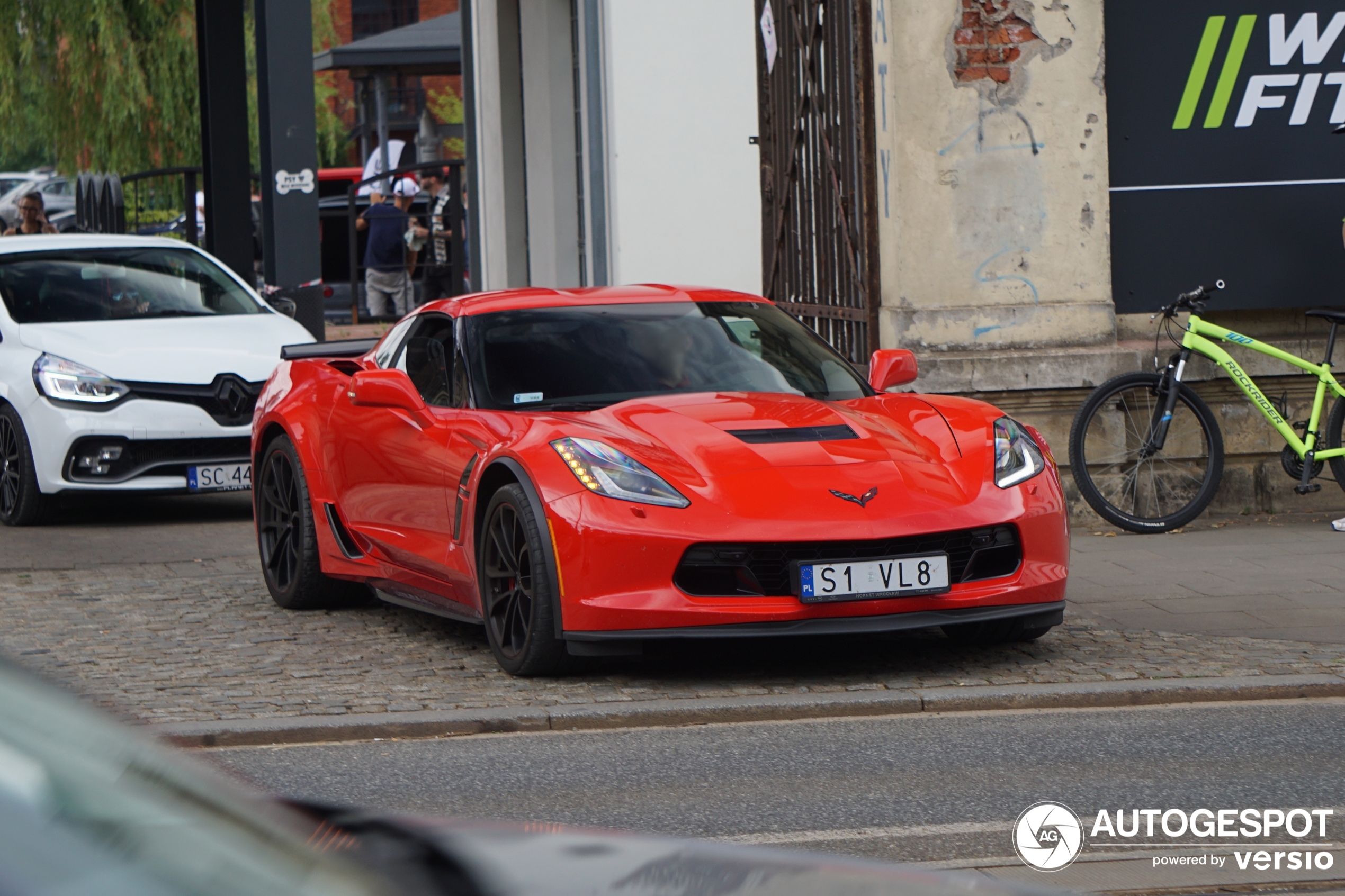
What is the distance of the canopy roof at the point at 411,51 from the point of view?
1150 inches

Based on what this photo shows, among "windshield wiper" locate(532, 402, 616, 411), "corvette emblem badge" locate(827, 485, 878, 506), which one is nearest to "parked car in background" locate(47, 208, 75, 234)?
"windshield wiper" locate(532, 402, 616, 411)

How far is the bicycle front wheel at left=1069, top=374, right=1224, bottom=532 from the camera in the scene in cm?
980

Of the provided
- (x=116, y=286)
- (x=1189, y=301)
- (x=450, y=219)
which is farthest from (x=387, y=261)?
(x=1189, y=301)

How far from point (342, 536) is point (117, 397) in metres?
3.55

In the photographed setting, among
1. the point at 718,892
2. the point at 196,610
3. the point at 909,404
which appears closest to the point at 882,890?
the point at 718,892

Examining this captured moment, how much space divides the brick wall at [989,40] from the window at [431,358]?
3.89 m

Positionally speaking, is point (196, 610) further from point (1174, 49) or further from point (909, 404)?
point (1174, 49)

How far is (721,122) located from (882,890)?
14.4m

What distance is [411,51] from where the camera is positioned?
29.3 meters

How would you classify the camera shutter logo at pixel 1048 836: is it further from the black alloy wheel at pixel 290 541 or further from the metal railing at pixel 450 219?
the metal railing at pixel 450 219

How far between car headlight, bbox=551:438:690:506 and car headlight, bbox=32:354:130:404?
536 centimetres

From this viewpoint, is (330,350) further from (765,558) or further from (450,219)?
(450,219)

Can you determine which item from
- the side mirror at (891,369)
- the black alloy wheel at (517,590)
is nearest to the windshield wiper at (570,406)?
the black alloy wheel at (517,590)

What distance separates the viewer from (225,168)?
19.5 metres
